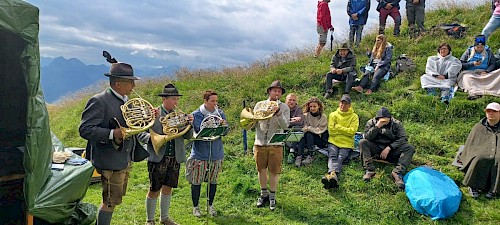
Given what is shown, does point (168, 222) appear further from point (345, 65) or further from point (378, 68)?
point (378, 68)

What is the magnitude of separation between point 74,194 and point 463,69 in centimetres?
864

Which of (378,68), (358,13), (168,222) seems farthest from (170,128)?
(358,13)

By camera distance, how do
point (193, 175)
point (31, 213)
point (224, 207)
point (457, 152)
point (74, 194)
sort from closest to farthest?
point (31, 213)
point (74, 194)
point (193, 175)
point (224, 207)
point (457, 152)

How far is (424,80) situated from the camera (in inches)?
359

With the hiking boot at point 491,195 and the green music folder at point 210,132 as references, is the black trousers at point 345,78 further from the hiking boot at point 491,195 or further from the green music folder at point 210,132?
the green music folder at point 210,132

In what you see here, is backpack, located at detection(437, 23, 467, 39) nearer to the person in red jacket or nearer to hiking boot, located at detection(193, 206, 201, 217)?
the person in red jacket

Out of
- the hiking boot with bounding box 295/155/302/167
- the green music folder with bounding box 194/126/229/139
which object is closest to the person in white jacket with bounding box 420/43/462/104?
the hiking boot with bounding box 295/155/302/167

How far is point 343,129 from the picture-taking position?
22.8 ft

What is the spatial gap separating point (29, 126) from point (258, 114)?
2876 mm

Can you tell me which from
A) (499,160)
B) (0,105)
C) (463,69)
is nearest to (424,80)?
(463,69)

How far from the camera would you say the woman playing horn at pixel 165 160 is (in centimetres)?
482

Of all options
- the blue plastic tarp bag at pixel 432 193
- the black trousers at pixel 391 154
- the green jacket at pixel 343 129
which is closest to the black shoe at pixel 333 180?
the black trousers at pixel 391 154

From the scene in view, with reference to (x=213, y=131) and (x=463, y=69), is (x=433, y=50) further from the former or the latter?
(x=213, y=131)

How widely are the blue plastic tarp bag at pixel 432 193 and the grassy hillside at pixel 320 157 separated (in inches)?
4.6
